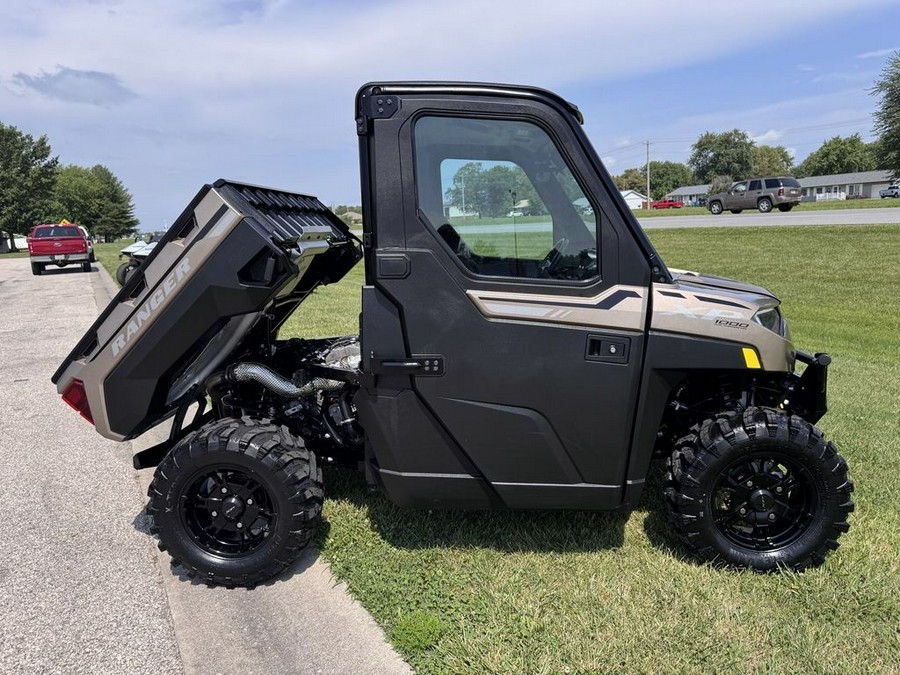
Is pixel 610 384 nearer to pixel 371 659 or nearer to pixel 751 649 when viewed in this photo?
pixel 751 649

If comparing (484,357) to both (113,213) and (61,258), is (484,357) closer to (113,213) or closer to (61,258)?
(61,258)

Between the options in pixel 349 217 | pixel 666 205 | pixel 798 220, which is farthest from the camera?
pixel 666 205

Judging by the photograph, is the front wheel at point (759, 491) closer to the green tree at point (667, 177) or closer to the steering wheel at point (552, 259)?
the steering wheel at point (552, 259)

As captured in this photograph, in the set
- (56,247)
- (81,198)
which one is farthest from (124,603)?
(81,198)

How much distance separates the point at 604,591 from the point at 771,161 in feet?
408

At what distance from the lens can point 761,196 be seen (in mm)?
30750

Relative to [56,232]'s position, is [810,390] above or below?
below

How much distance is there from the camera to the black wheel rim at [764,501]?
3.12m

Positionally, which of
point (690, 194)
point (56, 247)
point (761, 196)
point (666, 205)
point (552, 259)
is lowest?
point (552, 259)

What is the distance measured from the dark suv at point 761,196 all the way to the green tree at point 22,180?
48.4 meters

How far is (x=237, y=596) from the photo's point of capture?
316 centimetres

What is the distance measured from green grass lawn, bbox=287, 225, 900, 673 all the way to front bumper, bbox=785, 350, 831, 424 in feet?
2.21

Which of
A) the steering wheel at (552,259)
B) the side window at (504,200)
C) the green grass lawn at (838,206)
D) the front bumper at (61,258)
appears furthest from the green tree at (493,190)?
the green grass lawn at (838,206)

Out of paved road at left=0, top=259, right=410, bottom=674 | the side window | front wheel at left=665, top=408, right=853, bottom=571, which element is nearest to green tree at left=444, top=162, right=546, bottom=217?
the side window
